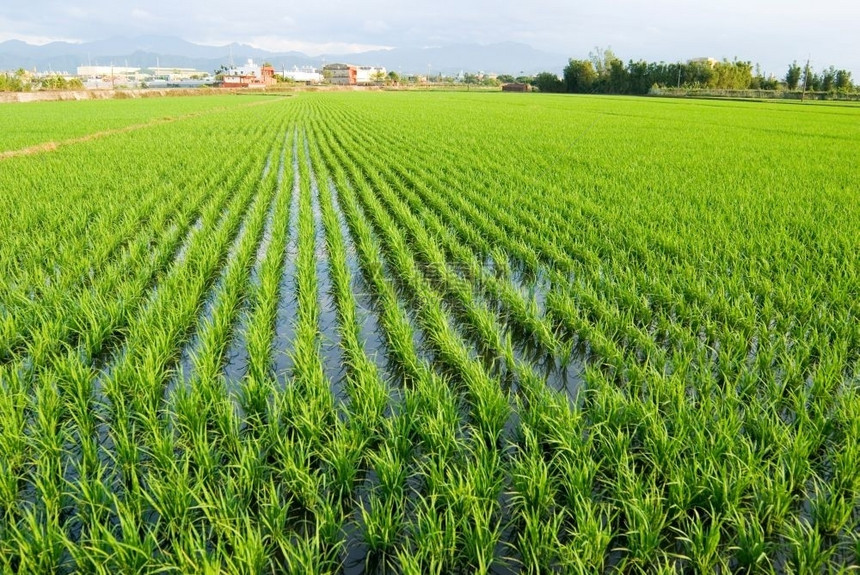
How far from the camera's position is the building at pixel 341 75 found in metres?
125

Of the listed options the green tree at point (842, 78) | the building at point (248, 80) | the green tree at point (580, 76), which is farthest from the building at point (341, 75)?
the green tree at point (842, 78)

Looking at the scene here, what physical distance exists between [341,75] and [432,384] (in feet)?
472

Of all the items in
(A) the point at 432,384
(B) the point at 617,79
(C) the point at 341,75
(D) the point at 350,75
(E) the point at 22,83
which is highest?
(C) the point at 341,75

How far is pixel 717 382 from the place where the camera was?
3.28m

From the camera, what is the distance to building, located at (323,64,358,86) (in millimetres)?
124938

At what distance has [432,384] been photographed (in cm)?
308

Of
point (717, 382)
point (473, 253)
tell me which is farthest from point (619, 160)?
point (717, 382)

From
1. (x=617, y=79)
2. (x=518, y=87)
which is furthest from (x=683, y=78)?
(x=518, y=87)

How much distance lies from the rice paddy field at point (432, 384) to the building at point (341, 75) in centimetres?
11980

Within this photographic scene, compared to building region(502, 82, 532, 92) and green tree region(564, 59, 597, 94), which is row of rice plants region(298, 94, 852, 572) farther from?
building region(502, 82, 532, 92)

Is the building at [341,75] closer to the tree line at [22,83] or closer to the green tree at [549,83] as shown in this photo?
the green tree at [549,83]

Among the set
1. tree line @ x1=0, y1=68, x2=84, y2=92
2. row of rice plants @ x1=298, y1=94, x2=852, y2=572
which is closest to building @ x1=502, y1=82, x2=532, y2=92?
tree line @ x1=0, y1=68, x2=84, y2=92

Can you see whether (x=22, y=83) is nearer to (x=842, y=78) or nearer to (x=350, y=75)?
(x=350, y=75)

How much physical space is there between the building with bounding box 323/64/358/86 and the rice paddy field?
120 m
